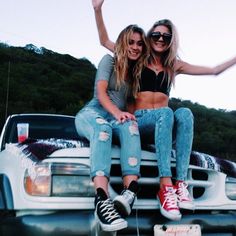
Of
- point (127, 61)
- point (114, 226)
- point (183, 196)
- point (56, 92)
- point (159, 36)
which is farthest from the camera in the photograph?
point (56, 92)

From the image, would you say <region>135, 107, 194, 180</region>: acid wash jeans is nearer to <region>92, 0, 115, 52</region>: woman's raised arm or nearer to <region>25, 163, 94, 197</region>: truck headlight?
<region>25, 163, 94, 197</region>: truck headlight

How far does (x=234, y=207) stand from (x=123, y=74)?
1302mm

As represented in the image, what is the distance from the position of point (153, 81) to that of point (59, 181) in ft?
3.95

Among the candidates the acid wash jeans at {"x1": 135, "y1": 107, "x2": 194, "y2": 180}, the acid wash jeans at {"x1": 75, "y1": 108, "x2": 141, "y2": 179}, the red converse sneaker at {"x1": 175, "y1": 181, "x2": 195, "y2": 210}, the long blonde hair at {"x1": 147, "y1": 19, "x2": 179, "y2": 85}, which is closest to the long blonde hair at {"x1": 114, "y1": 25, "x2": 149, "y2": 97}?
the long blonde hair at {"x1": 147, "y1": 19, "x2": 179, "y2": 85}

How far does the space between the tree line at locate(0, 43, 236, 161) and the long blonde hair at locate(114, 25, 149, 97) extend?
15599 mm

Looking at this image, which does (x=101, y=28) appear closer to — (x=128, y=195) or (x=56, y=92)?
(x=128, y=195)

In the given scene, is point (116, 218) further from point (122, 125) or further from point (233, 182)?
point (233, 182)

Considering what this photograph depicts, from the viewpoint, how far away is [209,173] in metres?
3.82

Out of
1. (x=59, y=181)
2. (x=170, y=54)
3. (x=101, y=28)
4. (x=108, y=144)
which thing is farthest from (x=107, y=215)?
(x=101, y=28)

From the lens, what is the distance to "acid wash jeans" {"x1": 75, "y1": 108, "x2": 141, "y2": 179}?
3.31 meters

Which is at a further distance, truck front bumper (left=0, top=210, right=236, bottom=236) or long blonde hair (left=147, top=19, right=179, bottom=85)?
long blonde hair (left=147, top=19, right=179, bottom=85)

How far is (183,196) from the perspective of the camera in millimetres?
3498

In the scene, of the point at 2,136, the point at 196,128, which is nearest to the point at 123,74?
the point at 2,136

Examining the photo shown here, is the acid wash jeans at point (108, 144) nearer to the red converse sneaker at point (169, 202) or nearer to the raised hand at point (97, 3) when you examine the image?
the red converse sneaker at point (169, 202)
